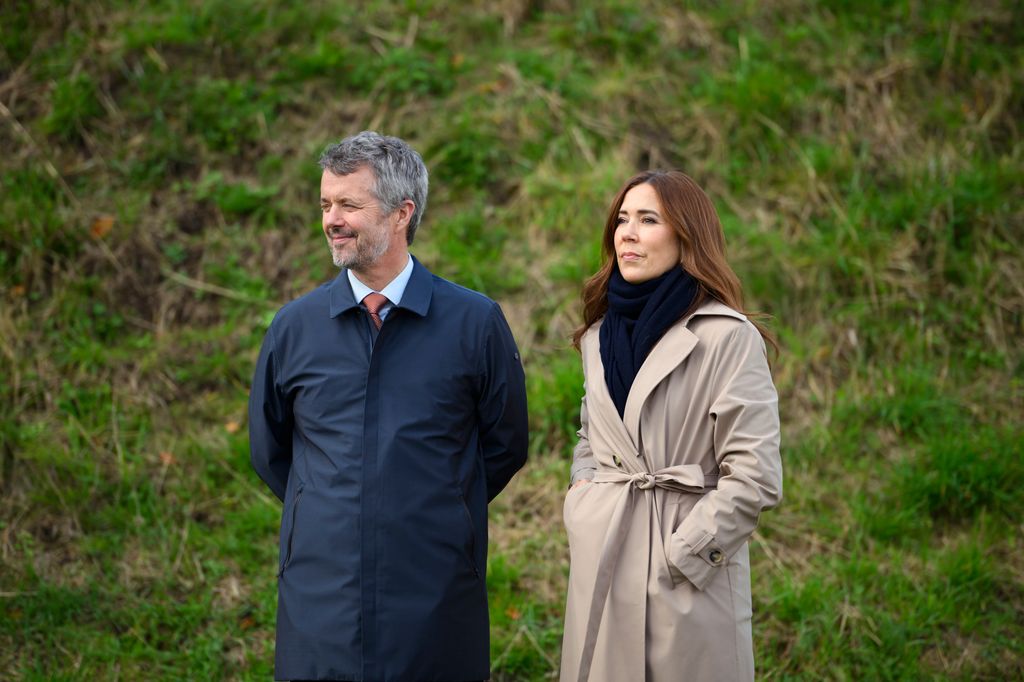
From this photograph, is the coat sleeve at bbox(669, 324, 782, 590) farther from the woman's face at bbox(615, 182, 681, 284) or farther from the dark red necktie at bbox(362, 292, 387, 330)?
the dark red necktie at bbox(362, 292, 387, 330)

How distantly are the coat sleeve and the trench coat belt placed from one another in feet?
0.21

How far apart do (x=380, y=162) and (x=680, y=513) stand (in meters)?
1.53

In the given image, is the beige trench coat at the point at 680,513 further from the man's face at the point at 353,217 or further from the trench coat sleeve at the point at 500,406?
the man's face at the point at 353,217

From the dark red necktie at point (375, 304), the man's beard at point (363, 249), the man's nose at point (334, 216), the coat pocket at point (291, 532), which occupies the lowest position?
the coat pocket at point (291, 532)

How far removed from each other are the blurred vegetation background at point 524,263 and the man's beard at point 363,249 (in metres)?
2.41

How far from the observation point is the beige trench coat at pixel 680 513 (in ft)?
9.90

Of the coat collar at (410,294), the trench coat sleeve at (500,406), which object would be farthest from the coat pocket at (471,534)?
the coat collar at (410,294)

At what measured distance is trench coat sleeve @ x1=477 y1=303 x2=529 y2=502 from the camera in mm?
3459

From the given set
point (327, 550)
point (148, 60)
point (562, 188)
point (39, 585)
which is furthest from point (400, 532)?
point (148, 60)

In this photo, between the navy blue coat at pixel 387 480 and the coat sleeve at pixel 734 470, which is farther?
the navy blue coat at pixel 387 480

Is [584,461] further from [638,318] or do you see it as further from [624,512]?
[638,318]

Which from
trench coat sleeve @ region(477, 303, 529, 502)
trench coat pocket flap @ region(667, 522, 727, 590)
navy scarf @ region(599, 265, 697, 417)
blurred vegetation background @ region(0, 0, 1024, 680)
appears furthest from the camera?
blurred vegetation background @ region(0, 0, 1024, 680)

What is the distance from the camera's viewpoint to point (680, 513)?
3.13m

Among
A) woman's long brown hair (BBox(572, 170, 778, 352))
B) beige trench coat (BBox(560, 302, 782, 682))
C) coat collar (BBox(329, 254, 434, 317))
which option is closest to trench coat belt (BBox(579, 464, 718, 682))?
beige trench coat (BBox(560, 302, 782, 682))
